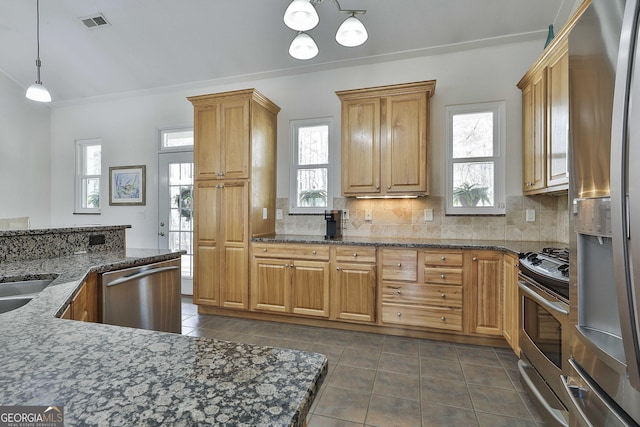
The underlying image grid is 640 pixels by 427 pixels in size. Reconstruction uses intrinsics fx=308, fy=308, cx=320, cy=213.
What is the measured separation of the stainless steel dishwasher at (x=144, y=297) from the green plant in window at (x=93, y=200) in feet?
12.3

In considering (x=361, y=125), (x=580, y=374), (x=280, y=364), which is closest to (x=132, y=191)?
(x=361, y=125)

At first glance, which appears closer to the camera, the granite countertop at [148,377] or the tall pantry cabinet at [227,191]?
the granite countertop at [148,377]

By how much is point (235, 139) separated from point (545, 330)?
3.22 m

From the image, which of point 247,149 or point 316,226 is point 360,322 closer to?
point 316,226

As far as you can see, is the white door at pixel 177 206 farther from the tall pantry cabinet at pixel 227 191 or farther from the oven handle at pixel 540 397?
the oven handle at pixel 540 397

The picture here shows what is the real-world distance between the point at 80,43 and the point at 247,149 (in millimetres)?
2795

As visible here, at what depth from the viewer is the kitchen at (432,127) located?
128 inches

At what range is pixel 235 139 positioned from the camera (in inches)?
138

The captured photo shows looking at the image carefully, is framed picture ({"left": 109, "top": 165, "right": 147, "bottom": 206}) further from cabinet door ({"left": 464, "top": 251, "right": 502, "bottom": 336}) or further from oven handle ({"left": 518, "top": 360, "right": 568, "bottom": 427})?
oven handle ({"left": 518, "top": 360, "right": 568, "bottom": 427})

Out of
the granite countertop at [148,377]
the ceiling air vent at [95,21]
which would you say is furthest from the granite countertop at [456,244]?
the ceiling air vent at [95,21]

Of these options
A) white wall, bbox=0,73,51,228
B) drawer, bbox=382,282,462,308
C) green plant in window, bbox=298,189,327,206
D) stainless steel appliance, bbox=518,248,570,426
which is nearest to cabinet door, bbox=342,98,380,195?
green plant in window, bbox=298,189,327,206

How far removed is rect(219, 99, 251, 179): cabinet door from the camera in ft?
11.4

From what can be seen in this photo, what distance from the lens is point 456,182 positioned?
3443 millimetres

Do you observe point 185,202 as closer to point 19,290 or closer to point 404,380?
point 19,290
